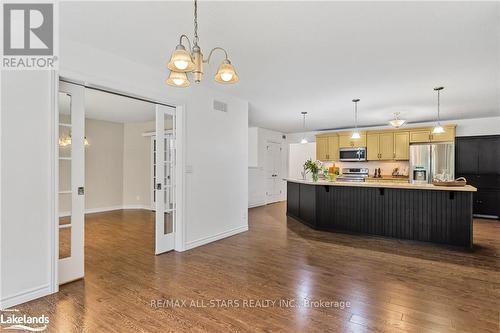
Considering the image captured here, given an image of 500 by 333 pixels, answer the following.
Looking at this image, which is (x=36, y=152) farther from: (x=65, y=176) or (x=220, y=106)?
(x=220, y=106)

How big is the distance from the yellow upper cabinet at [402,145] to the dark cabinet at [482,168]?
1.16 m

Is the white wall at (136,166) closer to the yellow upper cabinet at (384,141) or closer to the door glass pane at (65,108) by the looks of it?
the door glass pane at (65,108)

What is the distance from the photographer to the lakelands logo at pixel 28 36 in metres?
2.32

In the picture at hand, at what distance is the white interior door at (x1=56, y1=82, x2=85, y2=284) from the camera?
2883 mm

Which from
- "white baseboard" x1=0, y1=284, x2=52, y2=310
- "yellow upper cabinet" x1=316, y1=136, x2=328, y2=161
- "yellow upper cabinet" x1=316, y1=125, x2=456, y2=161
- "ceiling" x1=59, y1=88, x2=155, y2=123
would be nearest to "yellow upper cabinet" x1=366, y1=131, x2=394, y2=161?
"yellow upper cabinet" x1=316, y1=125, x2=456, y2=161

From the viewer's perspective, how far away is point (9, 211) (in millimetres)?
2383

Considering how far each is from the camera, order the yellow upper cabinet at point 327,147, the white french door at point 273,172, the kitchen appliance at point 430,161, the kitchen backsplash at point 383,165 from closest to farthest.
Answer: the kitchen appliance at point 430,161, the kitchen backsplash at point 383,165, the yellow upper cabinet at point 327,147, the white french door at point 273,172

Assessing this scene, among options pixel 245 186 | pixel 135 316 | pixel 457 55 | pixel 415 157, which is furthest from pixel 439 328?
pixel 415 157

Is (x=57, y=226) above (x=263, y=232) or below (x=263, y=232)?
above

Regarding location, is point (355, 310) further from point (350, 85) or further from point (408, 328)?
point (350, 85)

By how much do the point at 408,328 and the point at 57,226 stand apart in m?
3.34

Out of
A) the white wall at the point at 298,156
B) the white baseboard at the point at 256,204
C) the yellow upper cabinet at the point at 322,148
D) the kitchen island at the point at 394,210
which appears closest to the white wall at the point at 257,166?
the white baseboard at the point at 256,204

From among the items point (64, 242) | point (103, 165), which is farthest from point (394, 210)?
point (103, 165)

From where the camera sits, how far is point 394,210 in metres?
4.67
